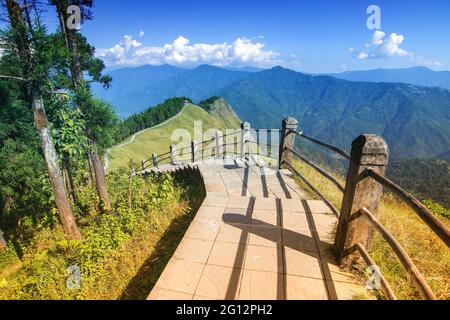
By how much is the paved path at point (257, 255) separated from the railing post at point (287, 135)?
1975 mm

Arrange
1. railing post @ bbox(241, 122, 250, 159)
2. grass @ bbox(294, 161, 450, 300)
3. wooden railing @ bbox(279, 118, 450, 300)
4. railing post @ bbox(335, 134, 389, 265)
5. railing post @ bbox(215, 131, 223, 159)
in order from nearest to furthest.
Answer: wooden railing @ bbox(279, 118, 450, 300) → railing post @ bbox(335, 134, 389, 265) → grass @ bbox(294, 161, 450, 300) → railing post @ bbox(241, 122, 250, 159) → railing post @ bbox(215, 131, 223, 159)

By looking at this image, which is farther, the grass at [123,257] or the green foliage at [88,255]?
the green foliage at [88,255]

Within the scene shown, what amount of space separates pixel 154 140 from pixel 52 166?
162 feet

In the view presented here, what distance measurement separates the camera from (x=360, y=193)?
2865 mm

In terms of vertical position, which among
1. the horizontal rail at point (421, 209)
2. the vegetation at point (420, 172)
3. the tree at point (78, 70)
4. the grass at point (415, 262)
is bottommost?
the vegetation at point (420, 172)

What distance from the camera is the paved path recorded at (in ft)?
→ 9.35

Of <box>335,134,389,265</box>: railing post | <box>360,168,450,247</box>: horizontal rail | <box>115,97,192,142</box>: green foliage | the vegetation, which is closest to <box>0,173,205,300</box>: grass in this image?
<box>335,134,389,265</box>: railing post

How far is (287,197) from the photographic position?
221 inches

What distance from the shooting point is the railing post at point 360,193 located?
2721 millimetres

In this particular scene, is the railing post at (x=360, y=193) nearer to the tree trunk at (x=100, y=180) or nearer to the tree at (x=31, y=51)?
the tree at (x=31, y=51)

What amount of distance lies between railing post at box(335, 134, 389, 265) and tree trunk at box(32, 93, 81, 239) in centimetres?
871

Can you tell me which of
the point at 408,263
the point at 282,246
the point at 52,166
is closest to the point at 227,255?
the point at 282,246

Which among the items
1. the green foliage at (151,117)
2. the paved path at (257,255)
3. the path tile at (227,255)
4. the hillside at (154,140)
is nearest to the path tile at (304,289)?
the paved path at (257,255)

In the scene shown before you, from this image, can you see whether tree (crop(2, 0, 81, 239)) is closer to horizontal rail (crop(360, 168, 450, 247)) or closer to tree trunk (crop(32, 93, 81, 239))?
tree trunk (crop(32, 93, 81, 239))
